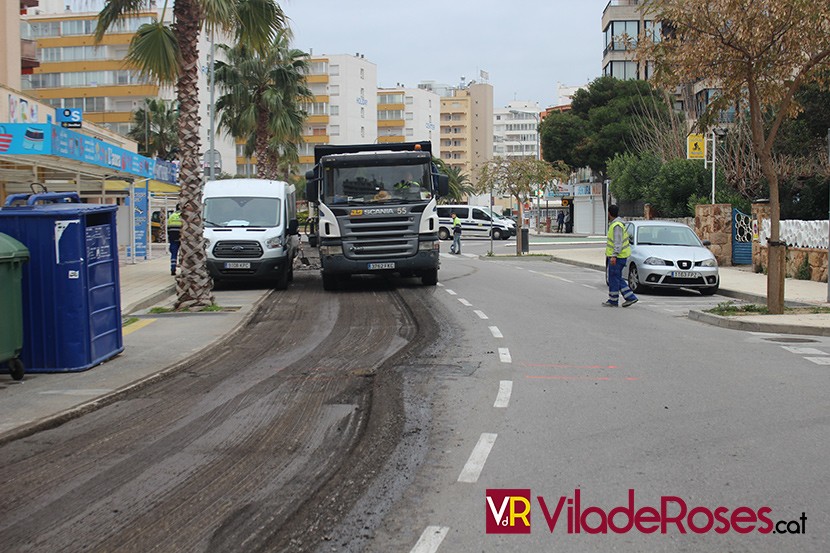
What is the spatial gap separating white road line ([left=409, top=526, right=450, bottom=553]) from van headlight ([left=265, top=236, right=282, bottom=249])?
1627 cm

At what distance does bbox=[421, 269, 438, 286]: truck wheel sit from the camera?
20.8 m

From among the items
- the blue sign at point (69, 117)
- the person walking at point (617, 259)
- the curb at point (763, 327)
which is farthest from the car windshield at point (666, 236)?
the blue sign at point (69, 117)

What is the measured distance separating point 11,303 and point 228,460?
4.28m

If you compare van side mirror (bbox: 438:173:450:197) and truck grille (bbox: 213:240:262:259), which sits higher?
van side mirror (bbox: 438:173:450:197)

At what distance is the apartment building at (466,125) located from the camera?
14612cm

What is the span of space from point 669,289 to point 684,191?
1608cm

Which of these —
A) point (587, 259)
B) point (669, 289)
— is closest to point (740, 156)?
point (587, 259)

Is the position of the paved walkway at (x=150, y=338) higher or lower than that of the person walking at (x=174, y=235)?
lower

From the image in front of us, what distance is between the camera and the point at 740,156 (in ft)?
119

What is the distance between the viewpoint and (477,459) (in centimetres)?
623

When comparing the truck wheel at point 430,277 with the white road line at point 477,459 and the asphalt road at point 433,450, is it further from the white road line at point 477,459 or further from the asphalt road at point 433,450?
the white road line at point 477,459

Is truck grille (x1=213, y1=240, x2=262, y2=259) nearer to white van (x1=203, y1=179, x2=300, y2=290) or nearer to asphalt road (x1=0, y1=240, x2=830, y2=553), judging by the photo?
white van (x1=203, y1=179, x2=300, y2=290)

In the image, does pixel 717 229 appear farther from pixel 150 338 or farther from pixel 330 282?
pixel 150 338

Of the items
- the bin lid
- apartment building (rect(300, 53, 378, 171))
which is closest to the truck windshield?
the bin lid
